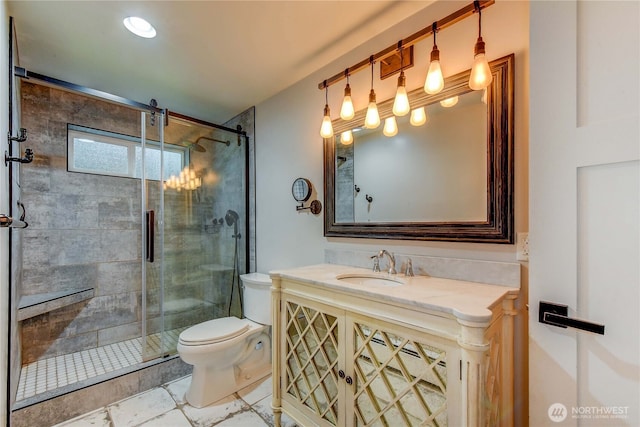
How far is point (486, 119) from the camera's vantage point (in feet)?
4.16

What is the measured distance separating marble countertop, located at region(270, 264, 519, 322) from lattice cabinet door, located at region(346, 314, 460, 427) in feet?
0.40

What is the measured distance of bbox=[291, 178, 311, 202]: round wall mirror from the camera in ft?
6.84

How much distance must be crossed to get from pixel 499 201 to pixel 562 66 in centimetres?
54

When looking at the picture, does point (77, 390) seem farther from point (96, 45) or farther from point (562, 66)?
point (562, 66)

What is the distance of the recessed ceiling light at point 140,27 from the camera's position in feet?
5.05

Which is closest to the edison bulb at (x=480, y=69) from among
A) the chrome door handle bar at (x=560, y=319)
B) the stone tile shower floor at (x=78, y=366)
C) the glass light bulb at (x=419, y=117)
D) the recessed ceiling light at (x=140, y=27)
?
the glass light bulb at (x=419, y=117)

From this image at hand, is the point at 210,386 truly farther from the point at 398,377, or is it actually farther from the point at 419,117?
the point at 419,117

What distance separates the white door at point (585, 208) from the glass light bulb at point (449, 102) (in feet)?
1.38

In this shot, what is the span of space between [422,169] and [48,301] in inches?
110

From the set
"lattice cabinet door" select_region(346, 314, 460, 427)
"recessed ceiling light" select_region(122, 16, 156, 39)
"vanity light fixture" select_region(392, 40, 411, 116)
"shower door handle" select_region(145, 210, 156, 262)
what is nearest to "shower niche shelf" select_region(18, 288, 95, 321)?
"shower door handle" select_region(145, 210, 156, 262)

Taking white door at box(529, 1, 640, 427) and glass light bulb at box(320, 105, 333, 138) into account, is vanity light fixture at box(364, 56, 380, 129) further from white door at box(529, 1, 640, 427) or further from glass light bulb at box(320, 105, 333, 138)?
white door at box(529, 1, 640, 427)

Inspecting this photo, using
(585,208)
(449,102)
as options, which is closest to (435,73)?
(449,102)

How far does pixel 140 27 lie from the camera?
5.25 feet

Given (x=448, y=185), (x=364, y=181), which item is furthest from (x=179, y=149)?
(x=448, y=185)
